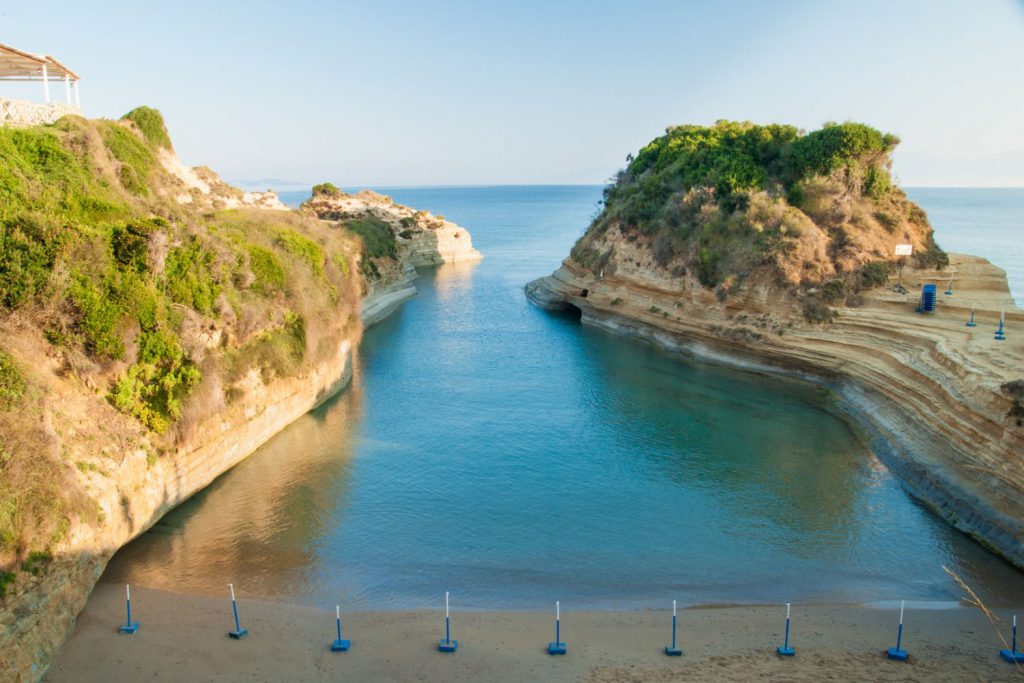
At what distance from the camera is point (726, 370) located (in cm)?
3469

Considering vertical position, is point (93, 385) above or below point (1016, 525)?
above

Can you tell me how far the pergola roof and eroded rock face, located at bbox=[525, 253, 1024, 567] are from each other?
31977 millimetres

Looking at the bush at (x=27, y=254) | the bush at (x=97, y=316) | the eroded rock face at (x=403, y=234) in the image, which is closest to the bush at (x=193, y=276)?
the bush at (x=97, y=316)

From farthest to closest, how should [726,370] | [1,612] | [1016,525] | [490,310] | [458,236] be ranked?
[458,236] < [490,310] < [726,370] < [1016,525] < [1,612]

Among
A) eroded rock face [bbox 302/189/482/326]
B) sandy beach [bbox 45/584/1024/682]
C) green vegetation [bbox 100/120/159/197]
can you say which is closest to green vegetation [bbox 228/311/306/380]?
green vegetation [bbox 100/120/159/197]

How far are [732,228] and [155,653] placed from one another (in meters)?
35.6

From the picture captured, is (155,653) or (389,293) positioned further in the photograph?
(389,293)

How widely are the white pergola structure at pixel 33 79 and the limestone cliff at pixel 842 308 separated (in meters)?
31.4

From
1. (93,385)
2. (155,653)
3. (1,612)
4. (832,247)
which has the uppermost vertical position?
(832,247)

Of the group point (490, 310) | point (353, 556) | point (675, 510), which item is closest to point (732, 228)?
point (490, 310)

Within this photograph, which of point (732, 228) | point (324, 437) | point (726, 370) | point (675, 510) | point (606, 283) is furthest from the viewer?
point (606, 283)

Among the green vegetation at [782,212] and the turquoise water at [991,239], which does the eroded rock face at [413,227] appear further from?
the turquoise water at [991,239]

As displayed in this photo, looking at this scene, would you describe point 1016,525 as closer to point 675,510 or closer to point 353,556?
point 675,510

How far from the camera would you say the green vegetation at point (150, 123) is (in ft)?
108
